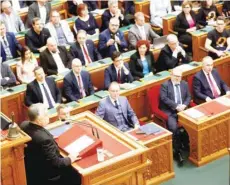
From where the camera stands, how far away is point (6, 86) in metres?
7.21

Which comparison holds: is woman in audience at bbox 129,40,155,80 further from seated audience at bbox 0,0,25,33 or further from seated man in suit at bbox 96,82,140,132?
Result: seated audience at bbox 0,0,25,33

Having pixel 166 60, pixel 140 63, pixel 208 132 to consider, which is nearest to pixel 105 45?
pixel 140 63

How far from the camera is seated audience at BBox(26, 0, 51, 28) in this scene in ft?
29.3

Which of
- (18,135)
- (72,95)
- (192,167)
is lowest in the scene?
(192,167)

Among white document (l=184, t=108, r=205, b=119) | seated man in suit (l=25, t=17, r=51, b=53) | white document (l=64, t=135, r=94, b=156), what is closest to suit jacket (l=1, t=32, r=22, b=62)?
seated man in suit (l=25, t=17, r=51, b=53)

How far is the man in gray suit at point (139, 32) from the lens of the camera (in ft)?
28.1

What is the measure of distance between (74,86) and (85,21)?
6.71ft

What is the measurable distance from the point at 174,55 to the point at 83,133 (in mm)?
3121

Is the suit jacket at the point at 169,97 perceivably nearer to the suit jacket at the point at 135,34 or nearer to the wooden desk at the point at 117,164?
the wooden desk at the point at 117,164

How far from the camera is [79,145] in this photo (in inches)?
194

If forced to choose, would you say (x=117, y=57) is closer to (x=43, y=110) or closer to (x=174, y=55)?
(x=174, y=55)

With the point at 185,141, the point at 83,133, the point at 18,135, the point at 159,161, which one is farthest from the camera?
the point at 185,141

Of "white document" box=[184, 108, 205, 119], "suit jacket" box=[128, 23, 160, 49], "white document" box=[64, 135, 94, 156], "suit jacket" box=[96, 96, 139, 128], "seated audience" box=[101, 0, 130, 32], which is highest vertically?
"seated audience" box=[101, 0, 130, 32]

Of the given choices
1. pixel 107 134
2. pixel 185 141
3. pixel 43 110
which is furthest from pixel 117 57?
pixel 43 110
